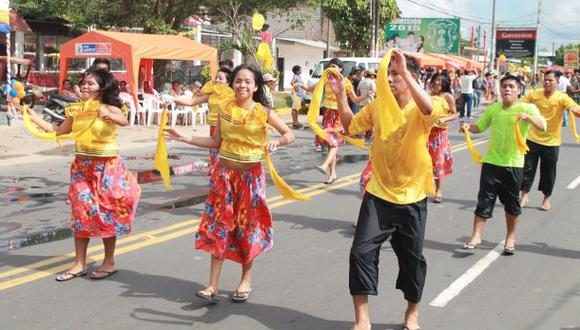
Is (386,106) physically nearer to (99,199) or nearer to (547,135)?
(99,199)

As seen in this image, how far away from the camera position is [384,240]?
422cm

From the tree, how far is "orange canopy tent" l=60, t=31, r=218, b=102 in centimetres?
1747

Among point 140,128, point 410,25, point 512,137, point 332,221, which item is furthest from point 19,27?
point 410,25

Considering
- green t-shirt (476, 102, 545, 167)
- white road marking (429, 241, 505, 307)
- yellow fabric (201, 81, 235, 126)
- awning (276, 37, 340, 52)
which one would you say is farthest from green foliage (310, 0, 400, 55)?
white road marking (429, 241, 505, 307)

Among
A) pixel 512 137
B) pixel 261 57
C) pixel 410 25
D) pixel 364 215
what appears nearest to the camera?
pixel 364 215

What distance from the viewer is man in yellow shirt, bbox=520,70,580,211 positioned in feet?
27.8

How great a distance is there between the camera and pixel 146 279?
17.8ft

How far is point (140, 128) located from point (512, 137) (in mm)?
13112

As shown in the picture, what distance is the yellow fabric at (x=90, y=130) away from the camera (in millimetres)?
5254

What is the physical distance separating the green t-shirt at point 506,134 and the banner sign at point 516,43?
60674mm

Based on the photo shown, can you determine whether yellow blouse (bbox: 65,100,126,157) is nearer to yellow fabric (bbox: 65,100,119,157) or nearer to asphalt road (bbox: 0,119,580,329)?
yellow fabric (bbox: 65,100,119,157)

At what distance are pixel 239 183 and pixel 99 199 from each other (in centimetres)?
121

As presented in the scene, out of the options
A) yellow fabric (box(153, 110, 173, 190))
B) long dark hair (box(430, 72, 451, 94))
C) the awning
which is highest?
the awning

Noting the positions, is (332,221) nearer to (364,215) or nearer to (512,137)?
(512,137)
